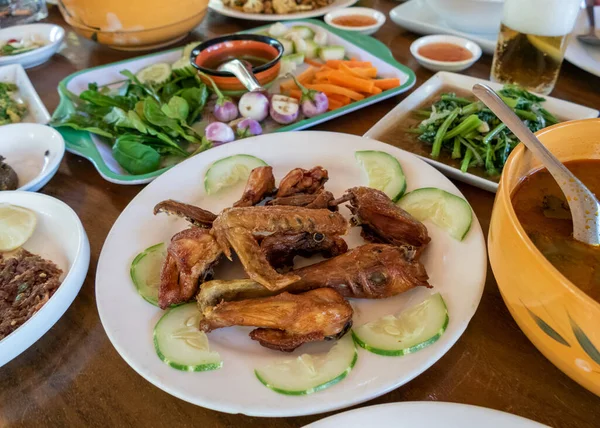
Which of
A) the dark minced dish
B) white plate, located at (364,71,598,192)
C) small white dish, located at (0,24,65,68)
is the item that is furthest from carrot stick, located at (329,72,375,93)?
small white dish, located at (0,24,65,68)

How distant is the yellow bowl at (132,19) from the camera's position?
2432 mm

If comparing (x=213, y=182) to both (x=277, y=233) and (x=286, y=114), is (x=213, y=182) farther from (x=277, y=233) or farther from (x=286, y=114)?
(x=286, y=114)

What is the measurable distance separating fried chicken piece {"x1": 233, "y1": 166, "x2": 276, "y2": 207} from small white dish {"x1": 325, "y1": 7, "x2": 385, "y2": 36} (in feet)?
5.17

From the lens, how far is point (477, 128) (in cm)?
175

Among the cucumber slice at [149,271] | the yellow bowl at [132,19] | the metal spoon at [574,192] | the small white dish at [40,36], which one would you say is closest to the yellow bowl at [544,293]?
the metal spoon at [574,192]

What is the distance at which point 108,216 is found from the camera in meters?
1.64

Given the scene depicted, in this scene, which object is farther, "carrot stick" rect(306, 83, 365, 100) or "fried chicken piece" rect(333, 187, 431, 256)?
"carrot stick" rect(306, 83, 365, 100)

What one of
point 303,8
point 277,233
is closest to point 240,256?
point 277,233

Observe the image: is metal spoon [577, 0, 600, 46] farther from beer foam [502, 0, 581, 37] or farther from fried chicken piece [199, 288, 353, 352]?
fried chicken piece [199, 288, 353, 352]

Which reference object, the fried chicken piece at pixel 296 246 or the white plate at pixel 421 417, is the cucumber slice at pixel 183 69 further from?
the white plate at pixel 421 417

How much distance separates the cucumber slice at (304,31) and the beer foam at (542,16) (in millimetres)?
1130

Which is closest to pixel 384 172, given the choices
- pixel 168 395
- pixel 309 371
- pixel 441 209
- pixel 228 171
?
pixel 441 209

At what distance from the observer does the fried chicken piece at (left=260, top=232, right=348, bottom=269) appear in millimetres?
1306

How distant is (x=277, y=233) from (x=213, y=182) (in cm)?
41
